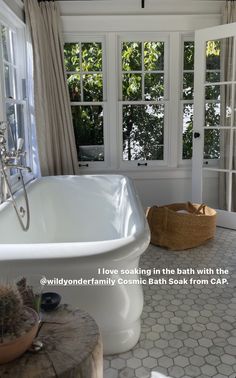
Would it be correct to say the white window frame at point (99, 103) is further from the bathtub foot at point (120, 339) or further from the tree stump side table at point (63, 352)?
the tree stump side table at point (63, 352)

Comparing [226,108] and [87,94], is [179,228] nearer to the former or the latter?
[226,108]

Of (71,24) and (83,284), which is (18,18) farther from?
(83,284)

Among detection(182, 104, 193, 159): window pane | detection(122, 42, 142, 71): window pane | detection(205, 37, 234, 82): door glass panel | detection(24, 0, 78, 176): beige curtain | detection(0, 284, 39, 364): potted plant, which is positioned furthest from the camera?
detection(182, 104, 193, 159): window pane

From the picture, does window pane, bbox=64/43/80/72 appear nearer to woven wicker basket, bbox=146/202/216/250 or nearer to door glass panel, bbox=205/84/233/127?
door glass panel, bbox=205/84/233/127

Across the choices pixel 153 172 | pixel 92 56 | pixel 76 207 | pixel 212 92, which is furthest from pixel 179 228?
pixel 92 56

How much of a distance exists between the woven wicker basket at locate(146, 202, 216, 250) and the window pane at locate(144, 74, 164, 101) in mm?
1377

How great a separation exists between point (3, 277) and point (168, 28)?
324cm

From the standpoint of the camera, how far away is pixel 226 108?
11.9ft

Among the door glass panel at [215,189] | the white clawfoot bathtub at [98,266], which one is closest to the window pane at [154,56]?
the door glass panel at [215,189]

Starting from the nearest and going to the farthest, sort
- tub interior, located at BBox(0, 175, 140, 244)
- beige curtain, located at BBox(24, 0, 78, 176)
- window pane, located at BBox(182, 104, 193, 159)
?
tub interior, located at BBox(0, 175, 140, 244), beige curtain, located at BBox(24, 0, 78, 176), window pane, located at BBox(182, 104, 193, 159)

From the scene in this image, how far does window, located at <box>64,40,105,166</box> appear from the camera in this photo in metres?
3.87

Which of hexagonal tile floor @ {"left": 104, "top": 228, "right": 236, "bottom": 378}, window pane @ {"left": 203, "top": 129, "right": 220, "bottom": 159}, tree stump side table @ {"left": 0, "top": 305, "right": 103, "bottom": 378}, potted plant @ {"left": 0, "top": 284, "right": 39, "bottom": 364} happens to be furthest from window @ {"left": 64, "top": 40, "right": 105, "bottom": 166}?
potted plant @ {"left": 0, "top": 284, "right": 39, "bottom": 364}

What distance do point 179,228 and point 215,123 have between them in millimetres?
1242

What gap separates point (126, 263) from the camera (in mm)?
1565
